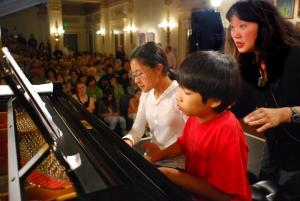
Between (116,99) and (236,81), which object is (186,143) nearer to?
(236,81)

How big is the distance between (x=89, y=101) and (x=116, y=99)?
1158mm

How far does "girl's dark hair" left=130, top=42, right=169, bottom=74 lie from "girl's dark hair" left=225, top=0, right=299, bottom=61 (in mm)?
440

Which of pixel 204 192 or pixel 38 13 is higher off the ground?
pixel 38 13

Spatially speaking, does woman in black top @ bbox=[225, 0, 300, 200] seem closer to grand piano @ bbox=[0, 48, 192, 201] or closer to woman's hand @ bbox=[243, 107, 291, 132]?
woman's hand @ bbox=[243, 107, 291, 132]

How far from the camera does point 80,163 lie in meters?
0.99

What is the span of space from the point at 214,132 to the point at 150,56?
0.63 metres

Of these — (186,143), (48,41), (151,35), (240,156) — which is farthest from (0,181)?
(48,41)

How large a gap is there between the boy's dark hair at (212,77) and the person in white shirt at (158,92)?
451mm

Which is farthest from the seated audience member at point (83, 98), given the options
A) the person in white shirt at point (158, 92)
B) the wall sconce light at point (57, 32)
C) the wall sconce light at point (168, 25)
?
the wall sconce light at point (57, 32)

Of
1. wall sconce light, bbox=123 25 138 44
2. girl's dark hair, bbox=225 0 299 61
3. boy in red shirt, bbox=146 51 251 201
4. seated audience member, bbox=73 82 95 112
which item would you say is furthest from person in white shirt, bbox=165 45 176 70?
boy in red shirt, bbox=146 51 251 201

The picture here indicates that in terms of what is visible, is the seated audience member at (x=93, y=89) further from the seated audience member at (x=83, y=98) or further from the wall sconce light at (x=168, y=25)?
the wall sconce light at (x=168, y=25)

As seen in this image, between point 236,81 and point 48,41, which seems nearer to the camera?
point 236,81

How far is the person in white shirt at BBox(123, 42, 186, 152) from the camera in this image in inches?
62.1

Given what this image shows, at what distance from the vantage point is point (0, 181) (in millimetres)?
1499
